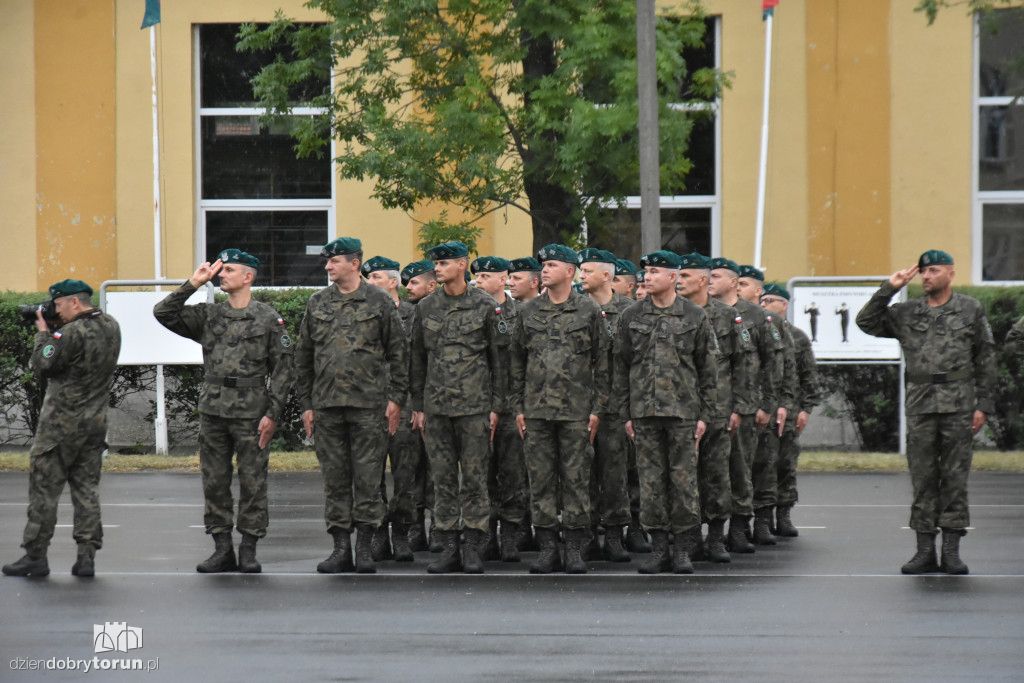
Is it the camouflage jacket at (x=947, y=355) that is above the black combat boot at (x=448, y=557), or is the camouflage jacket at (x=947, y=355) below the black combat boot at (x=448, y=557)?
above

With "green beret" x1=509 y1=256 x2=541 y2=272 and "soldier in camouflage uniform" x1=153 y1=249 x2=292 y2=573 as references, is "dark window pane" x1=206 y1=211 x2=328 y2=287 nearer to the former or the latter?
"green beret" x1=509 y1=256 x2=541 y2=272

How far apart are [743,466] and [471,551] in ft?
8.05

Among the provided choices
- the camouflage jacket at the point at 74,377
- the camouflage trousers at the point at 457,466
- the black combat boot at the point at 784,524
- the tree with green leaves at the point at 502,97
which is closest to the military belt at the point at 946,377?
the black combat boot at the point at 784,524

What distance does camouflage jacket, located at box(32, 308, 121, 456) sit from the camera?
372 inches

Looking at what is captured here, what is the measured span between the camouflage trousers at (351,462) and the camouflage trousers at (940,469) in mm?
3643

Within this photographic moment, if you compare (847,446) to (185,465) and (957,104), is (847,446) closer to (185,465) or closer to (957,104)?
(957,104)

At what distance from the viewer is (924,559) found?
9.58 m

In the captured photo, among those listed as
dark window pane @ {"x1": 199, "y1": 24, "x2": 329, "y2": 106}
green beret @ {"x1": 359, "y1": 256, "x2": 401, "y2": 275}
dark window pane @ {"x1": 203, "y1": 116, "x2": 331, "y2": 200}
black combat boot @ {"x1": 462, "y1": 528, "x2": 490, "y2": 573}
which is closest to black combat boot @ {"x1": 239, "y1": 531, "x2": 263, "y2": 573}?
black combat boot @ {"x1": 462, "y1": 528, "x2": 490, "y2": 573}

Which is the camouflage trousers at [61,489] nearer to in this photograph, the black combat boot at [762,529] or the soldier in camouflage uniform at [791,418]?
the black combat boot at [762,529]

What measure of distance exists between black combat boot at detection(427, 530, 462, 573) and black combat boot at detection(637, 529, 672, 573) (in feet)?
4.16

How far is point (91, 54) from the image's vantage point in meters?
20.6

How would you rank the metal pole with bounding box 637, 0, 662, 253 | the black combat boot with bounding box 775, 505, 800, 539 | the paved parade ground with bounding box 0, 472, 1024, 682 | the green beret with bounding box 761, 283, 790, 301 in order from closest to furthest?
1. the paved parade ground with bounding box 0, 472, 1024, 682
2. the black combat boot with bounding box 775, 505, 800, 539
3. the green beret with bounding box 761, 283, 790, 301
4. the metal pole with bounding box 637, 0, 662, 253

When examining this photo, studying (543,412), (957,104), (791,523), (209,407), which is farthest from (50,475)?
(957,104)

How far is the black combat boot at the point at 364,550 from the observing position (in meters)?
9.54
